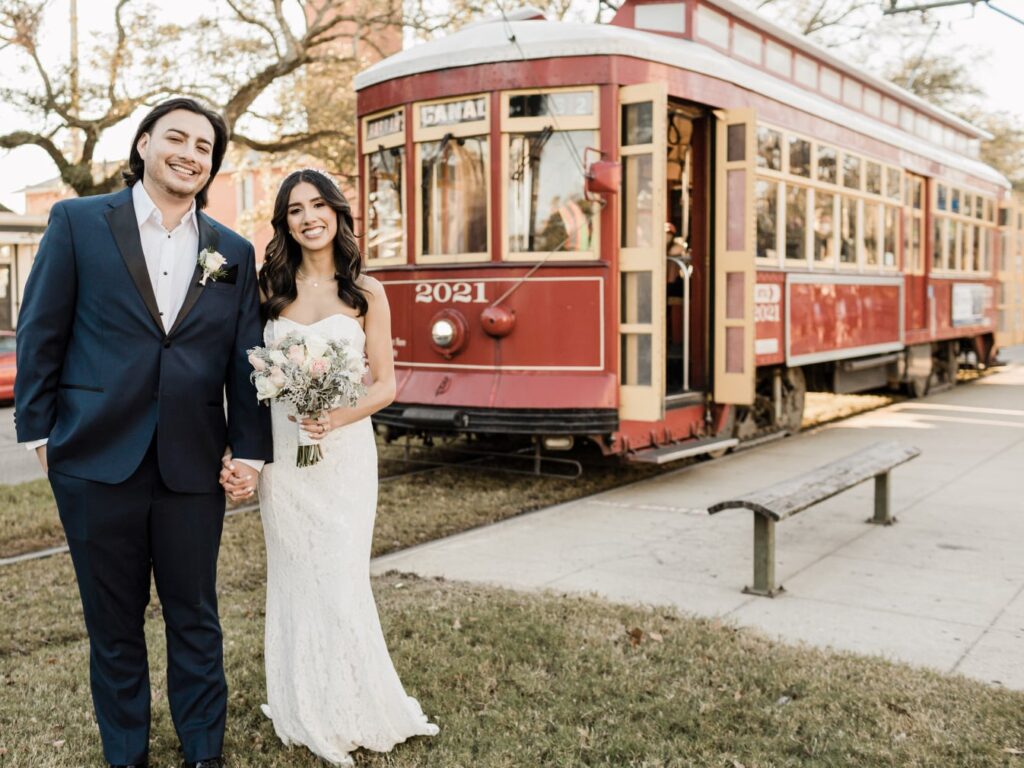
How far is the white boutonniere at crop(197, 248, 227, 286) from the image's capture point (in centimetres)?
315

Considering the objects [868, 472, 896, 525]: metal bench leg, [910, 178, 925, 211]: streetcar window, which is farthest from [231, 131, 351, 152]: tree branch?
[868, 472, 896, 525]: metal bench leg

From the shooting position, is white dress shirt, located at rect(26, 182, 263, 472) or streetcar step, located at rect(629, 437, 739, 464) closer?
white dress shirt, located at rect(26, 182, 263, 472)

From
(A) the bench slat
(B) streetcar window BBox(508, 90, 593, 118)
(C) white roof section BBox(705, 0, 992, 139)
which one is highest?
(C) white roof section BBox(705, 0, 992, 139)

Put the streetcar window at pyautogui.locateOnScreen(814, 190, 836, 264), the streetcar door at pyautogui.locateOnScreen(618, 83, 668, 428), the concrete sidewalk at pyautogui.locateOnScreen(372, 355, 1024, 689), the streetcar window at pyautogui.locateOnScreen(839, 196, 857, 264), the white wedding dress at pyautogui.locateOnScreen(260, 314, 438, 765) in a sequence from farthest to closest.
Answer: the streetcar window at pyautogui.locateOnScreen(839, 196, 857, 264) → the streetcar window at pyautogui.locateOnScreen(814, 190, 836, 264) → the streetcar door at pyautogui.locateOnScreen(618, 83, 668, 428) → the concrete sidewalk at pyautogui.locateOnScreen(372, 355, 1024, 689) → the white wedding dress at pyautogui.locateOnScreen(260, 314, 438, 765)

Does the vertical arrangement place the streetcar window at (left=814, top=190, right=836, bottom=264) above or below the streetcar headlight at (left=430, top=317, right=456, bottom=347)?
above

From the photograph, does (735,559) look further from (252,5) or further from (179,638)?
(252,5)

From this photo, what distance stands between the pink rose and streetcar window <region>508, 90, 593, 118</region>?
5.28 m

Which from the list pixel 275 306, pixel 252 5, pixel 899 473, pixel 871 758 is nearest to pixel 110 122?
pixel 252 5

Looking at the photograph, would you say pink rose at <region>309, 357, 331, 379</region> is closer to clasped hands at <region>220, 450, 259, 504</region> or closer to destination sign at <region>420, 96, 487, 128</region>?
clasped hands at <region>220, 450, 259, 504</region>

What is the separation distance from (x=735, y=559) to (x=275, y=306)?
12.2 feet

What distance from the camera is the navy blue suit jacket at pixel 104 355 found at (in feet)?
10.0

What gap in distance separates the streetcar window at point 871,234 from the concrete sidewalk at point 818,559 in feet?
10.4

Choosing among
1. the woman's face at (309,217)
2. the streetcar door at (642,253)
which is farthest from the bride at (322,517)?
the streetcar door at (642,253)

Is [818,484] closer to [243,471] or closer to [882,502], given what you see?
[882,502]
